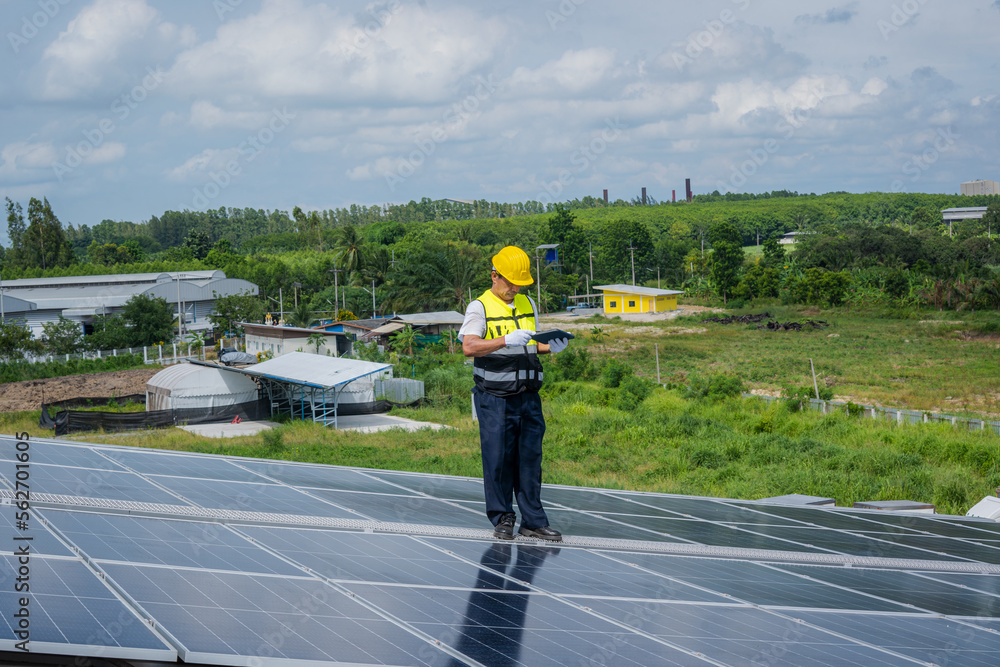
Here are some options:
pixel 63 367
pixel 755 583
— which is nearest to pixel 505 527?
pixel 755 583

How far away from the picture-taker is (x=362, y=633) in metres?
3.38

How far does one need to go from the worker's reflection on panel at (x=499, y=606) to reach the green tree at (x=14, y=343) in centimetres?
4627

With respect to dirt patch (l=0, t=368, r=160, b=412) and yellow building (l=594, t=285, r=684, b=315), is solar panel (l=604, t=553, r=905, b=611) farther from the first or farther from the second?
yellow building (l=594, t=285, r=684, b=315)

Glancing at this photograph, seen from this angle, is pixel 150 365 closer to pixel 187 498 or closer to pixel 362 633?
pixel 187 498

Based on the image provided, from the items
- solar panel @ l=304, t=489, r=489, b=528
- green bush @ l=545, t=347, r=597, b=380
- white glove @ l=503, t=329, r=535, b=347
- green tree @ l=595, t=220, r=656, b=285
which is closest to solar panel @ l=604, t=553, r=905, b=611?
solar panel @ l=304, t=489, r=489, b=528

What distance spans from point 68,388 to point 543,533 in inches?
1488

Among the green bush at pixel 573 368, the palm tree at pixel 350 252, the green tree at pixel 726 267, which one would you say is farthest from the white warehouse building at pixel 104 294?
the green tree at pixel 726 267

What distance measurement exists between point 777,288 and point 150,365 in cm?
5769

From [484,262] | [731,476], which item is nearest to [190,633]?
[731,476]

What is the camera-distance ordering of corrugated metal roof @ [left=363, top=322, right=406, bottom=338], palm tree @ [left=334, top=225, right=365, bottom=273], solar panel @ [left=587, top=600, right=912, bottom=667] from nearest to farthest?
solar panel @ [left=587, top=600, right=912, bottom=667] < corrugated metal roof @ [left=363, top=322, right=406, bottom=338] < palm tree @ [left=334, top=225, right=365, bottom=273]

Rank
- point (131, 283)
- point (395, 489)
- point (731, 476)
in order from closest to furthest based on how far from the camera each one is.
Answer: point (395, 489) < point (731, 476) < point (131, 283)

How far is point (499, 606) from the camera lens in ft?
13.0

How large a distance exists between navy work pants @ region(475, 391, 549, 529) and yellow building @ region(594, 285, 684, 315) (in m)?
72.0

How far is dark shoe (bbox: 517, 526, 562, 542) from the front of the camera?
5410mm
